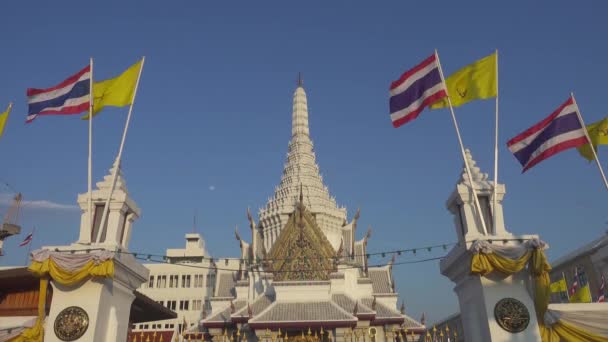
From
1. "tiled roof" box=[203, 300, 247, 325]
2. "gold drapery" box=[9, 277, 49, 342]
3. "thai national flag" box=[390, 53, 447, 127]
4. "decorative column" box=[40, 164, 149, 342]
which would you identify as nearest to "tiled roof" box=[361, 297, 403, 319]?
"tiled roof" box=[203, 300, 247, 325]

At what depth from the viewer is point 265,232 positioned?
51.3 metres

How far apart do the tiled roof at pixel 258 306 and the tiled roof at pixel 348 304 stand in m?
4.44

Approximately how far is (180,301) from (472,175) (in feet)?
183

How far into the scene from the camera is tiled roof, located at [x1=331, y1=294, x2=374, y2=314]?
29.6 m

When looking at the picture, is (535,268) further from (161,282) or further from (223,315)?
(161,282)

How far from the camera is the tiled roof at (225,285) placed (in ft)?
127

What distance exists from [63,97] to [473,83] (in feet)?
45.2

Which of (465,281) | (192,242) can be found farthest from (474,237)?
(192,242)

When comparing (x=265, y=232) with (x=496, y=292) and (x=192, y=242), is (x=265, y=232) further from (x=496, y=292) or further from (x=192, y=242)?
(x=496, y=292)

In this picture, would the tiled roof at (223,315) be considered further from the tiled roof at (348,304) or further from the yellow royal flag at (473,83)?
the yellow royal flag at (473,83)

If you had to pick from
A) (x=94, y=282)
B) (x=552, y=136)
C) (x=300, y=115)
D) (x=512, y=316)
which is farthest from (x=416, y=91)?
(x=300, y=115)

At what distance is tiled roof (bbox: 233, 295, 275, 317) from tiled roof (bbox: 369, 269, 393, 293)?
414 inches

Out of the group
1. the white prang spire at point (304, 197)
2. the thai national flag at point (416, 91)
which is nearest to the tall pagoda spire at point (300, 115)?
the white prang spire at point (304, 197)

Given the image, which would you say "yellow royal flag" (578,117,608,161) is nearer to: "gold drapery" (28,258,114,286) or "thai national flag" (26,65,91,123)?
"gold drapery" (28,258,114,286)
